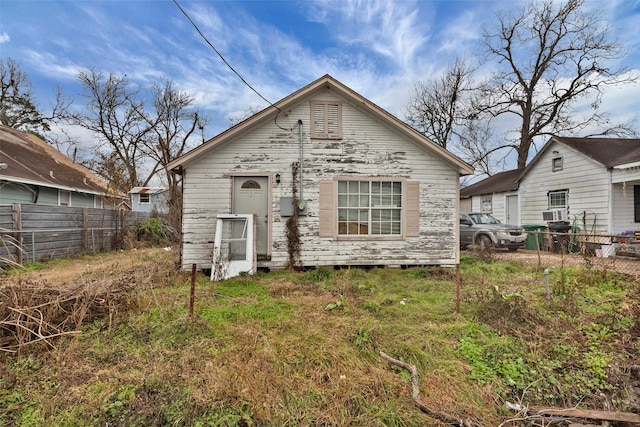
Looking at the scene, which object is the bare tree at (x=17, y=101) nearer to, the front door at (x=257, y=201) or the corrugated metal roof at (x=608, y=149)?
the front door at (x=257, y=201)

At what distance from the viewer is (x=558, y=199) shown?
1347cm

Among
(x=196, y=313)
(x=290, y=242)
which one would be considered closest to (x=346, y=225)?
(x=290, y=242)

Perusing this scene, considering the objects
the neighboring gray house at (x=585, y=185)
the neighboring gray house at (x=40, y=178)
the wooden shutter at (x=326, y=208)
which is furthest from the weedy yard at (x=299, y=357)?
the neighboring gray house at (x=40, y=178)

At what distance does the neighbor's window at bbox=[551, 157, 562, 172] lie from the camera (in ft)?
43.7

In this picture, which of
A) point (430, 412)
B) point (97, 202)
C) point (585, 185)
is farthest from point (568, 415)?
point (97, 202)

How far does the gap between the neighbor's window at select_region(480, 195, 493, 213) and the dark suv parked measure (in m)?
5.08

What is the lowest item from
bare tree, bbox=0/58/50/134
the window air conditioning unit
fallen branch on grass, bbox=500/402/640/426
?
fallen branch on grass, bbox=500/402/640/426

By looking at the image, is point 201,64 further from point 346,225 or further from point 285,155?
point 346,225

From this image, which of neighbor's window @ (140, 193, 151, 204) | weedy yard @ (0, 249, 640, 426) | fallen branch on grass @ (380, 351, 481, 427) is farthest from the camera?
neighbor's window @ (140, 193, 151, 204)

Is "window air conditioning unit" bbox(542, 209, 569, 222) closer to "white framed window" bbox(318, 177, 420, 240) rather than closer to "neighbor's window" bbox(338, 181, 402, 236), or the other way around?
"white framed window" bbox(318, 177, 420, 240)

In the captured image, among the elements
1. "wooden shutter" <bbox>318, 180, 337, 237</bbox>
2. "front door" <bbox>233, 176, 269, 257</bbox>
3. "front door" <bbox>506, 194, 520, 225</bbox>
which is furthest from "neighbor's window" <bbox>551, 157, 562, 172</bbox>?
"front door" <bbox>233, 176, 269, 257</bbox>

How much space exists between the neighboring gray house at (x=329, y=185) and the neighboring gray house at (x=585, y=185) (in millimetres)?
7466

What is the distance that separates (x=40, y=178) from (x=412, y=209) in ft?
48.3

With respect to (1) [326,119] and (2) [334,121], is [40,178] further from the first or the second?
(2) [334,121]
